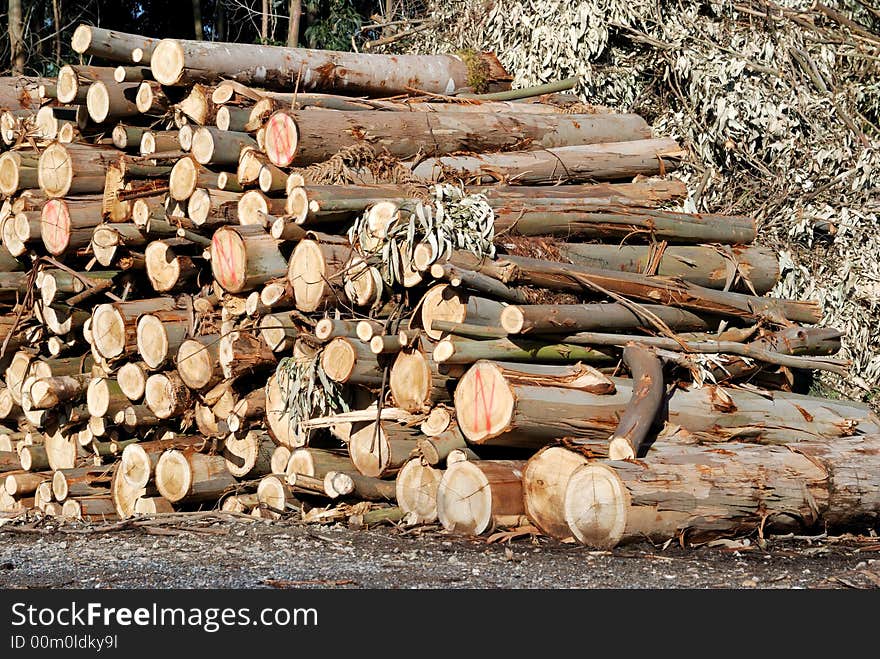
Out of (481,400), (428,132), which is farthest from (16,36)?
(481,400)

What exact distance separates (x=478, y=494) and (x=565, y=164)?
10.6ft

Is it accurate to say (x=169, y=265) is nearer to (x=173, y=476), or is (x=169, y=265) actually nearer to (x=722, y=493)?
(x=173, y=476)

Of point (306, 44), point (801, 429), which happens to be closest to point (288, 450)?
point (801, 429)

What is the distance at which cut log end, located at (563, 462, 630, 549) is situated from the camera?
5312 millimetres

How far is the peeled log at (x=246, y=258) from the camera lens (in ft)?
23.1

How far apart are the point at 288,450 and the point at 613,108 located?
Result: 446 centimetres

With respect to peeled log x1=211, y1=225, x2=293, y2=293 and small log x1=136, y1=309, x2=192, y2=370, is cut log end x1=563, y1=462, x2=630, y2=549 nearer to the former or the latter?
peeled log x1=211, y1=225, x2=293, y2=293

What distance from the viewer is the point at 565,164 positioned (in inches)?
324

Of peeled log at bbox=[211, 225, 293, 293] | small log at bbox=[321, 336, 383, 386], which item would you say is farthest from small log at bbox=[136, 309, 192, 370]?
small log at bbox=[321, 336, 383, 386]

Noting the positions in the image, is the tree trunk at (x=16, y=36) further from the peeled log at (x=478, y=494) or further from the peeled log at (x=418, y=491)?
the peeled log at (x=478, y=494)

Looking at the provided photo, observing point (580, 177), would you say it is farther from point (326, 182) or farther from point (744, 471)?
point (744, 471)

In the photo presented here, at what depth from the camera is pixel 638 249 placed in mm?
7379

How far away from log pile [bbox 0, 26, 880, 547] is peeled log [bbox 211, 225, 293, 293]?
0.06ft

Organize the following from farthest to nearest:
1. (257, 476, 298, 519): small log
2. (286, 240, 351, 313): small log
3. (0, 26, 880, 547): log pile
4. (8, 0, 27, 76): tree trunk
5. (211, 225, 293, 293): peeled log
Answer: (8, 0, 27, 76): tree trunk → (211, 225, 293, 293): peeled log → (257, 476, 298, 519): small log → (286, 240, 351, 313): small log → (0, 26, 880, 547): log pile
